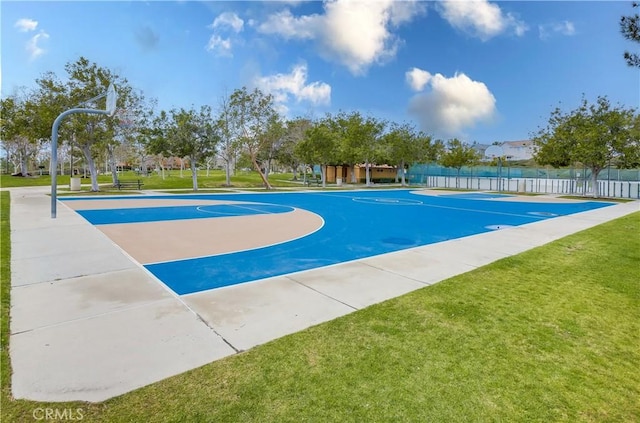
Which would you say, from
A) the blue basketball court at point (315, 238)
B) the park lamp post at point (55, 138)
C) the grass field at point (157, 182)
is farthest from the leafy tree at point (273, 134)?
the park lamp post at point (55, 138)

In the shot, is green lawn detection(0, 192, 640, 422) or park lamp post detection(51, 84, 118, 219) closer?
green lawn detection(0, 192, 640, 422)

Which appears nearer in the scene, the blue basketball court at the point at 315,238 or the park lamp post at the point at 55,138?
the blue basketball court at the point at 315,238

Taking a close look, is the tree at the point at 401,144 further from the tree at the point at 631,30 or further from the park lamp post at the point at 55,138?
the tree at the point at 631,30

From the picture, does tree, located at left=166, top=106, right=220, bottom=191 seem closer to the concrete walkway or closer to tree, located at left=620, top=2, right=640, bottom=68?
the concrete walkway

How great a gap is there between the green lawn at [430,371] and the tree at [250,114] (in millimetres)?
29712

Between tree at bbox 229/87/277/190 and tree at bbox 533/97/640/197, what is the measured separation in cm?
2388

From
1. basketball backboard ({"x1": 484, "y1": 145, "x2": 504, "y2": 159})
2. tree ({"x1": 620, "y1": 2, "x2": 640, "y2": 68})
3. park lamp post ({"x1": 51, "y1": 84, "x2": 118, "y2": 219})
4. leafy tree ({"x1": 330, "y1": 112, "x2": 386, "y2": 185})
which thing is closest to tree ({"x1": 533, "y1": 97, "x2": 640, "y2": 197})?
basketball backboard ({"x1": 484, "y1": 145, "x2": 504, "y2": 159})

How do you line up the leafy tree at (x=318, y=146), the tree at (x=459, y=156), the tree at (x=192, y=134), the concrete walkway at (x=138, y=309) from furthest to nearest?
1. the tree at (x=459, y=156)
2. the leafy tree at (x=318, y=146)
3. the tree at (x=192, y=134)
4. the concrete walkway at (x=138, y=309)

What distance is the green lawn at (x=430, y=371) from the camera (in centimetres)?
266

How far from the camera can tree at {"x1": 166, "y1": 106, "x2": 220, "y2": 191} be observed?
88.9 ft

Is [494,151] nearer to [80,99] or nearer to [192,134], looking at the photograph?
[192,134]

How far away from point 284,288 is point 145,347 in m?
2.27

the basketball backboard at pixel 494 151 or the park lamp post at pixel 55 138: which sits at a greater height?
the basketball backboard at pixel 494 151

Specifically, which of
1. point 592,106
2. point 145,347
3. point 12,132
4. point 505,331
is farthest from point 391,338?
point 592,106
